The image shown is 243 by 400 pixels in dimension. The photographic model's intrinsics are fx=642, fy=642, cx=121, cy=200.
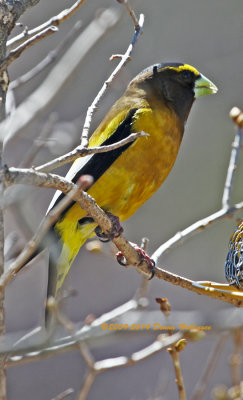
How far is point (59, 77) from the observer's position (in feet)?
7.78

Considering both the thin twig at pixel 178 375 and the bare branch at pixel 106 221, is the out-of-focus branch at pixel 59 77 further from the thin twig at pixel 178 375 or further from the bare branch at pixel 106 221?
the thin twig at pixel 178 375

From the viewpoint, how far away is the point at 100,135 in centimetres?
350

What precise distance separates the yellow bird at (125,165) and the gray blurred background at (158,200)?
1.31 metres

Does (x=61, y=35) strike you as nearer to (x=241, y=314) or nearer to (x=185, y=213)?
(x=185, y=213)

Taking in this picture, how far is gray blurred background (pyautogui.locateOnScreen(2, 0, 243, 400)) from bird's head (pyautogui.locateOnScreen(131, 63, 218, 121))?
1.00 metres

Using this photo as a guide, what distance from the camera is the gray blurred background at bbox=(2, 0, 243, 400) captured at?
5.42m

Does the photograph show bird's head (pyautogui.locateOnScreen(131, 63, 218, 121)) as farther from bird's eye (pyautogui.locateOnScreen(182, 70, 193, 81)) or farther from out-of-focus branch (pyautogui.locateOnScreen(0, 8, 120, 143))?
out-of-focus branch (pyautogui.locateOnScreen(0, 8, 120, 143))

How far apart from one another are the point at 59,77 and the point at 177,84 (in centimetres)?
158

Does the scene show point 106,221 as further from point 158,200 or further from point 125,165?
point 158,200

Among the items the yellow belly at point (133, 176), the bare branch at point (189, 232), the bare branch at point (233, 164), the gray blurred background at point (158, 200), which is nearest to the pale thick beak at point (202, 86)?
the yellow belly at point (133, 176)

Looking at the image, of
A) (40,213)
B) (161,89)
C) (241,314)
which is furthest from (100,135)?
(40,213)

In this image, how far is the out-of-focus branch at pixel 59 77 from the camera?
2.19 metres

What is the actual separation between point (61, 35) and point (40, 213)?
2.02 m

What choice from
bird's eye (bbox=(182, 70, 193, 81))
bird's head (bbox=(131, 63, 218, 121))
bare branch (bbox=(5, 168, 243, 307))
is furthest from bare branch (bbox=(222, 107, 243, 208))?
bird's eye (bbox=(182, 70, 193, 81))
